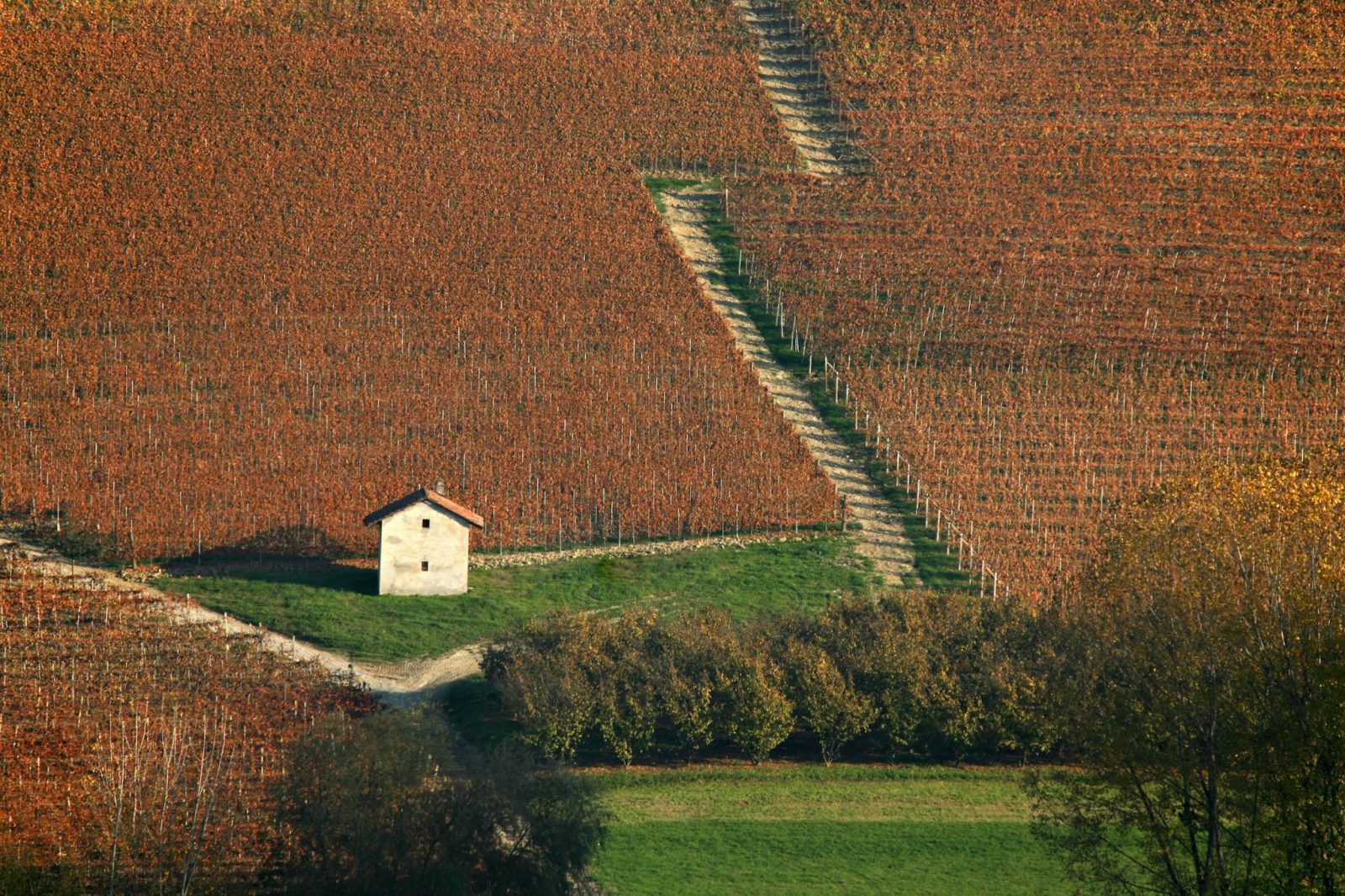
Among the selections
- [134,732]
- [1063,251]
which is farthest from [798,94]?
[134,732]

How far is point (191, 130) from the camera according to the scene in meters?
86.8

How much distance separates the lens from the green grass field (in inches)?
1505

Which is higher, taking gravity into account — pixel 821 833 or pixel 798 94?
pixel 798 94

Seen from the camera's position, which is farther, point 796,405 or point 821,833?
point 796,405

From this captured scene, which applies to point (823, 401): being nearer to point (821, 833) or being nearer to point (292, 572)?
point (292, 572)

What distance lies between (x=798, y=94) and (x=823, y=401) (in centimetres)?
3500

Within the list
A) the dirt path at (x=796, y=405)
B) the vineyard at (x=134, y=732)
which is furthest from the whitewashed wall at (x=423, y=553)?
the dirt path at (x=796, y=405)

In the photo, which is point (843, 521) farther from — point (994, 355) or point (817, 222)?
point (817, 222)

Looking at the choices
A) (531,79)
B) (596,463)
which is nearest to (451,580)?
(596,463)

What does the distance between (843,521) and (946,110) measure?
4362 centimetres

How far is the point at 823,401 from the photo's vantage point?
70750 mm

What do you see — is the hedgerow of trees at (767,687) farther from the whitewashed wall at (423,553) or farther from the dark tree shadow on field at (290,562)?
the dark tree shadow on field at (290,562)

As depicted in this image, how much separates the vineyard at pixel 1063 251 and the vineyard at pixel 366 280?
6468 millimetres

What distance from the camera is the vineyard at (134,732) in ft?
109
